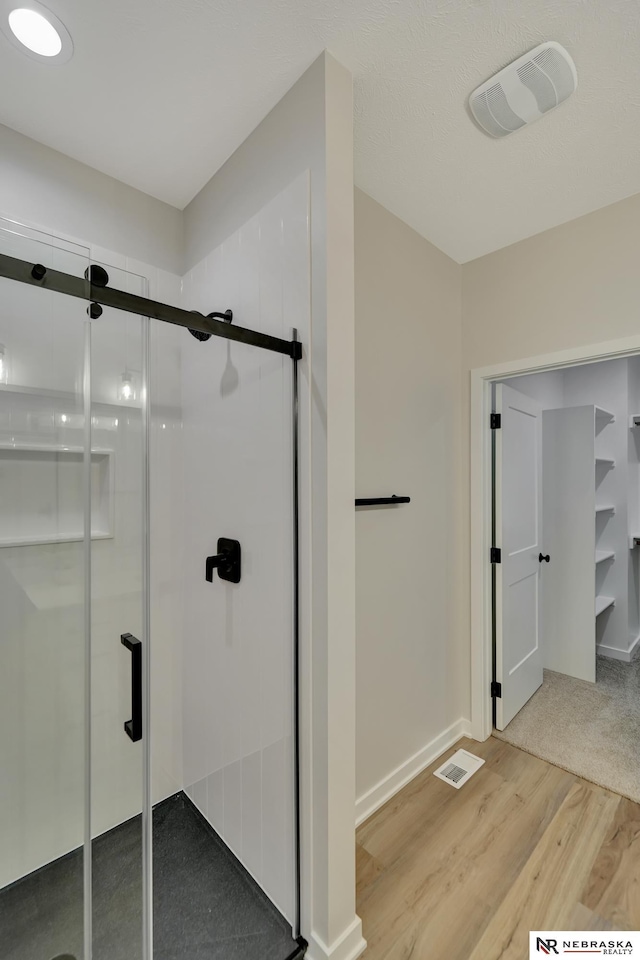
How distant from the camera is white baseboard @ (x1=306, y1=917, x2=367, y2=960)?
117 centimetres

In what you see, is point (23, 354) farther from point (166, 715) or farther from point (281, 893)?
point (281, 893)

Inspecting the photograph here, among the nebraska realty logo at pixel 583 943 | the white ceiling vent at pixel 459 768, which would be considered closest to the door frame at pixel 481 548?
the white ceiling vent at pixel 459 768

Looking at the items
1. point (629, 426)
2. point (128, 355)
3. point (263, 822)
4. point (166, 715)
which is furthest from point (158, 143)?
point (629, 426)

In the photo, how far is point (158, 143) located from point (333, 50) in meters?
0.70

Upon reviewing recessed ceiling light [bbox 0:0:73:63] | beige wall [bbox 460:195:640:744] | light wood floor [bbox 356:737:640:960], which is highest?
recessed ceiling light [bbox 0:0:73:63]

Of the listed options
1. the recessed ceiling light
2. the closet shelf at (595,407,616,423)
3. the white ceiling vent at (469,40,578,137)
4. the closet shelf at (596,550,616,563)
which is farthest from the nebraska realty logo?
the recessed ceiling light

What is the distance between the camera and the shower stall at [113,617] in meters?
0.89

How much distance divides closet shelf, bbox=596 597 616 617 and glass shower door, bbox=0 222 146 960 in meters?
3.25

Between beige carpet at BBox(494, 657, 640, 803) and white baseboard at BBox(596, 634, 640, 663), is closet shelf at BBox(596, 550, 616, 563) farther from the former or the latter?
beige carpet at BBox(494, 657, 640, 803)

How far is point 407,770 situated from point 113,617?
167cm

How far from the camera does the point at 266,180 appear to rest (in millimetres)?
1424

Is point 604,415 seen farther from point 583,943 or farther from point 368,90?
point 583,943

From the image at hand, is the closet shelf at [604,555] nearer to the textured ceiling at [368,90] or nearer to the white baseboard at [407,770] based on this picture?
the white baseboard at [407,770]

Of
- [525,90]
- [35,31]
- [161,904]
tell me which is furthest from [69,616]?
[525,90]
